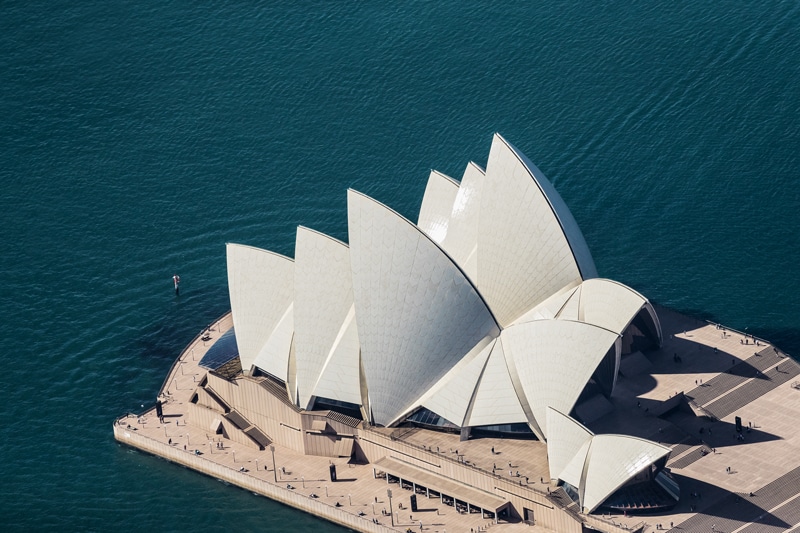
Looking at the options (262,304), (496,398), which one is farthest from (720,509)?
(262,304)

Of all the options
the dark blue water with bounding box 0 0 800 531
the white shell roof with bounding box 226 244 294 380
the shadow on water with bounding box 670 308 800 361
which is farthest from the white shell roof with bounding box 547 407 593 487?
the shadow on water with bounding box 670 308 800 361

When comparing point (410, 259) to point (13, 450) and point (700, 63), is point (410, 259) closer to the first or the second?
point (13, 450)

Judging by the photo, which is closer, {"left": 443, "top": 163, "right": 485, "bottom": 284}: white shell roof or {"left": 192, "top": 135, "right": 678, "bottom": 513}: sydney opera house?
{"left": 192, "top": 135, "right": 678, "bottom": 513}: sydney opera house

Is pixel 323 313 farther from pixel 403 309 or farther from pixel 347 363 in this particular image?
pixel 403 309

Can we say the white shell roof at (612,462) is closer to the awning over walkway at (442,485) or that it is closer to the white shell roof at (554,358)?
the white shell roof at (554,358)

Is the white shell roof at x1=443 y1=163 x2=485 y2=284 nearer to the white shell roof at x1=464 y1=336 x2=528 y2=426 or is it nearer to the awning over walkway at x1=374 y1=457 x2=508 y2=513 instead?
the white shell roof at x1=464 y1=336 x2=528 y2=426

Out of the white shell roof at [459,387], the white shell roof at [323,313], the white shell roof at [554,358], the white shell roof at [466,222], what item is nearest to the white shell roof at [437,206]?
the white shell roof at [466,222]
